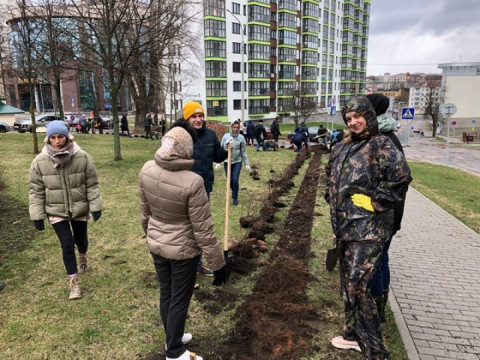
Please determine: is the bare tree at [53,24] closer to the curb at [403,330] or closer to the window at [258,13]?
the curb at [403,330]

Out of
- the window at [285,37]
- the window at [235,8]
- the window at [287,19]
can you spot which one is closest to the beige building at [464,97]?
the window at [285,37]

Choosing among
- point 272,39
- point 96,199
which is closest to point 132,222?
point 96,199

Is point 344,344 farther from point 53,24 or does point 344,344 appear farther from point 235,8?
point 235,8

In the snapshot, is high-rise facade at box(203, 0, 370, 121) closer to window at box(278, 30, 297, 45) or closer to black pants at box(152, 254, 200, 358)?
window at box(278, 30, 297, 45)

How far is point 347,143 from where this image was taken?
277 centimetres

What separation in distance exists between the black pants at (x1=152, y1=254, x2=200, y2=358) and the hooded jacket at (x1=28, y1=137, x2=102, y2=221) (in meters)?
1.66

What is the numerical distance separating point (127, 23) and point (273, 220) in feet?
27.6

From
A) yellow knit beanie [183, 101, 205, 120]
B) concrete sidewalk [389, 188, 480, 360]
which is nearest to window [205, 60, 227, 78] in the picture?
concrete sidewalk [389, 188, 480, 360]

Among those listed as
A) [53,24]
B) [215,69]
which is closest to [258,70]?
[215,69]

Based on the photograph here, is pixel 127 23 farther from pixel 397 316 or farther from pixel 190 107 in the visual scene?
pixel 397 316

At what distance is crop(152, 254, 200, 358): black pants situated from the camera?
268cm

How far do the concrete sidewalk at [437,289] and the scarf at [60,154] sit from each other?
3800mm

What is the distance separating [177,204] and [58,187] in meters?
1.99

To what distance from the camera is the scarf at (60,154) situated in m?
3.70
